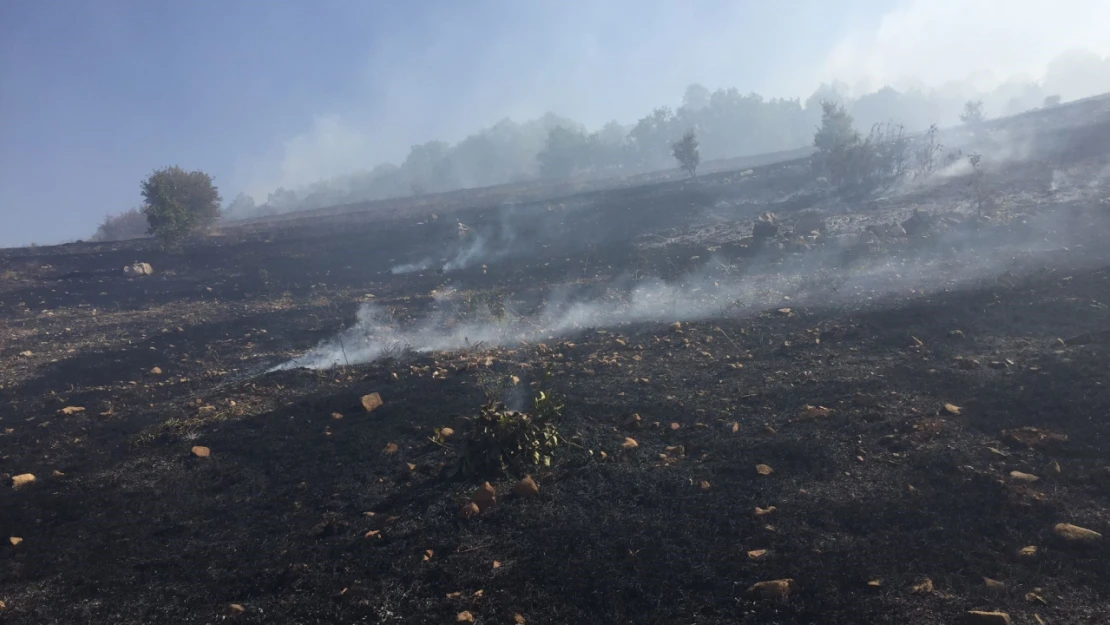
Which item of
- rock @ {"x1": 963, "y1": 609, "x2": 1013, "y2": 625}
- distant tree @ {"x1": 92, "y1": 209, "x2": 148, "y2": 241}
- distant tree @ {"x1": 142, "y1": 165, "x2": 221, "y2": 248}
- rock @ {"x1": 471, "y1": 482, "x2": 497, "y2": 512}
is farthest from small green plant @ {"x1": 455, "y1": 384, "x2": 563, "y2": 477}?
distant tree @ {"x1": 92, "y1": 209, "x2": 148, "y2": 241}

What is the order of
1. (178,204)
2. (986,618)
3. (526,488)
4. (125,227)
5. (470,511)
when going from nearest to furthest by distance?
(986,618) → (470,511) → (526,488) → (178,204) → (125,227)

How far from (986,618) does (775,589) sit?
140 cm

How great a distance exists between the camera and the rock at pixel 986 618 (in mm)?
4090

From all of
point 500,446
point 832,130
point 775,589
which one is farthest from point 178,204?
point 832,130

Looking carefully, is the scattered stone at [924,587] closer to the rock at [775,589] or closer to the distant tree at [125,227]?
the rock at [775,589]

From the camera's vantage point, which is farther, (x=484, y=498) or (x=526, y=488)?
(x=526, y=488)

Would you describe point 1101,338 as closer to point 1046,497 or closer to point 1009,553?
point 1046,497

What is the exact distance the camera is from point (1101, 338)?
9.10 metres

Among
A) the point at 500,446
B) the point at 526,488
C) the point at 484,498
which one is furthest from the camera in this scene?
the point at 500,446

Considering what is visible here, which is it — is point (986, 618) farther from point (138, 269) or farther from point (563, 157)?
point (563, 157)

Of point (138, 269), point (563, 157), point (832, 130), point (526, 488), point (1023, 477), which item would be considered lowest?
point (1023, 477)

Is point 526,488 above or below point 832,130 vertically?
below

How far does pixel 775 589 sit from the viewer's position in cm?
477

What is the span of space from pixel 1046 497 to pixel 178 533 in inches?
366
